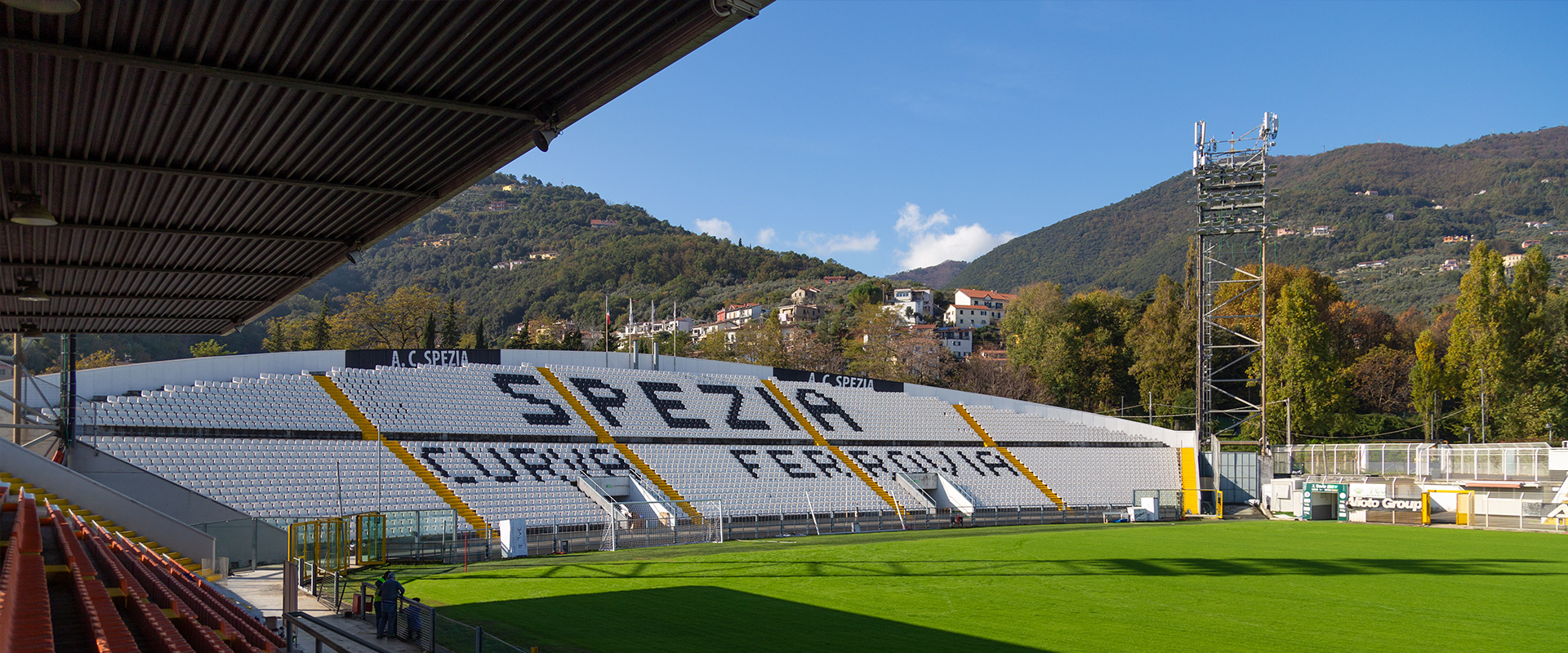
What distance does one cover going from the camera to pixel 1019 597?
17484 millimetres

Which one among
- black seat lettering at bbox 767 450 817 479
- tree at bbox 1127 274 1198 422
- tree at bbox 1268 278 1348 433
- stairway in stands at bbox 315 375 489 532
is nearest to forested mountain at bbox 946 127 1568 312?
tree at bbox 1127 274 1198 422

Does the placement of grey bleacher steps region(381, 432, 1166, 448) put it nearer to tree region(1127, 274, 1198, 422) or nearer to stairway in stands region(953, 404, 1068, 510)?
stairway in stands region(953, 404, 1068, 510)

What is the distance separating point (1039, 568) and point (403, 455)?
2034 cm

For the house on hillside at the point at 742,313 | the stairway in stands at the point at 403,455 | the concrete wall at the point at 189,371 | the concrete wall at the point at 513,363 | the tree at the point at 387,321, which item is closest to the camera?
the concrete wall at the point at 189,371

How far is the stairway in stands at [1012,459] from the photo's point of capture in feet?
137

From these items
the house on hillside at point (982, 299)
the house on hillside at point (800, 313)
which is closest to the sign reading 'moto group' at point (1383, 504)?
the house on hillside at point (800, 313)

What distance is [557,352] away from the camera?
135 ft

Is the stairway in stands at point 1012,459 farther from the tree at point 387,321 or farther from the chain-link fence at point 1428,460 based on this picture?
the tree at point 387,321

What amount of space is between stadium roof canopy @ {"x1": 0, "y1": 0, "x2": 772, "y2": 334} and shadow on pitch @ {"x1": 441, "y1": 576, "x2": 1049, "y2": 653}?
6472 mm

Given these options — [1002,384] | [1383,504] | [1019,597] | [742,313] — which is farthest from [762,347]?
[1019,597]

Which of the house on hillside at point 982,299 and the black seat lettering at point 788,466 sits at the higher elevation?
the house on hillside at point 982,299

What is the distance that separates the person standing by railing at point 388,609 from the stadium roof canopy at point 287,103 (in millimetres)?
5300

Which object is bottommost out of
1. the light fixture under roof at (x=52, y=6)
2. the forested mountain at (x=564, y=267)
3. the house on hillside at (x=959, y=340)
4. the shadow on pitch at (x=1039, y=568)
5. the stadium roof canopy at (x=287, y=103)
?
the shadow on pitch at (x=1039, y=568)

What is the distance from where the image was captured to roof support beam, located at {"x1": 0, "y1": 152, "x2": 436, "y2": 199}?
24.5 ft
